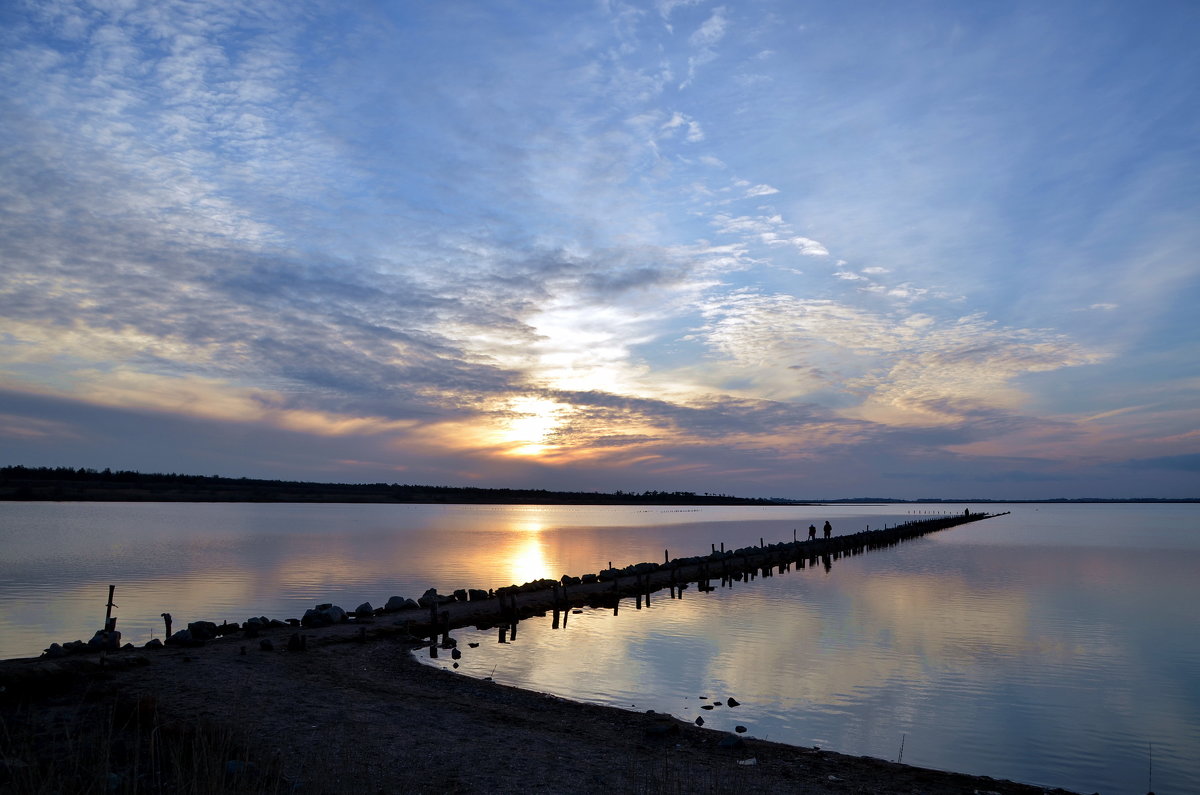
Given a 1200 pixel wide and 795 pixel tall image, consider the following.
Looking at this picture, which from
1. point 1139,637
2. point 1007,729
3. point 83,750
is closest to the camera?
point 83,750

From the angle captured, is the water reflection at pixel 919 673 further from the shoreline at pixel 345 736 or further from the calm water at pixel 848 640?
the shoreline at pixel 345 736

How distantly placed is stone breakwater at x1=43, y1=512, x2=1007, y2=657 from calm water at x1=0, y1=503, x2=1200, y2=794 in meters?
1.15

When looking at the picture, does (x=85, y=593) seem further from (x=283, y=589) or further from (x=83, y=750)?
(x=83, y=750)

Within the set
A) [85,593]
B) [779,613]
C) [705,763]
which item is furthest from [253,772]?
[85,593]

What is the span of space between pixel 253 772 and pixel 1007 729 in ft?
48.5

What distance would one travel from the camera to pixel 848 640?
25438 millimetres

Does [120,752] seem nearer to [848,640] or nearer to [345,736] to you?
[345,736]

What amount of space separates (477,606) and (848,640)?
13.7 meters

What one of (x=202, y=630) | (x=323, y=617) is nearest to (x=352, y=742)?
(x=202, y=630)

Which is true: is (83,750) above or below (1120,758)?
above

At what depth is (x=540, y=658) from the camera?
Answer: 21.7m

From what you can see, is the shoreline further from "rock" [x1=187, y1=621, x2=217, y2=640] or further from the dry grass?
"rock" [x1=187, y1=621, x2=217, y2=640]

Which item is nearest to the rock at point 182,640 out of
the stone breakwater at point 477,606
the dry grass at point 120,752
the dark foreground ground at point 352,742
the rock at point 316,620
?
the stone breakwater at point 477,606

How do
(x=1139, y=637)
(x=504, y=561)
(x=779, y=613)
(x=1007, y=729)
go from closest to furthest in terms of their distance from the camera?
(x=1007, y=729) < (x=1139, y=637) < (x=779, y=613) < (x=504, y=561)
